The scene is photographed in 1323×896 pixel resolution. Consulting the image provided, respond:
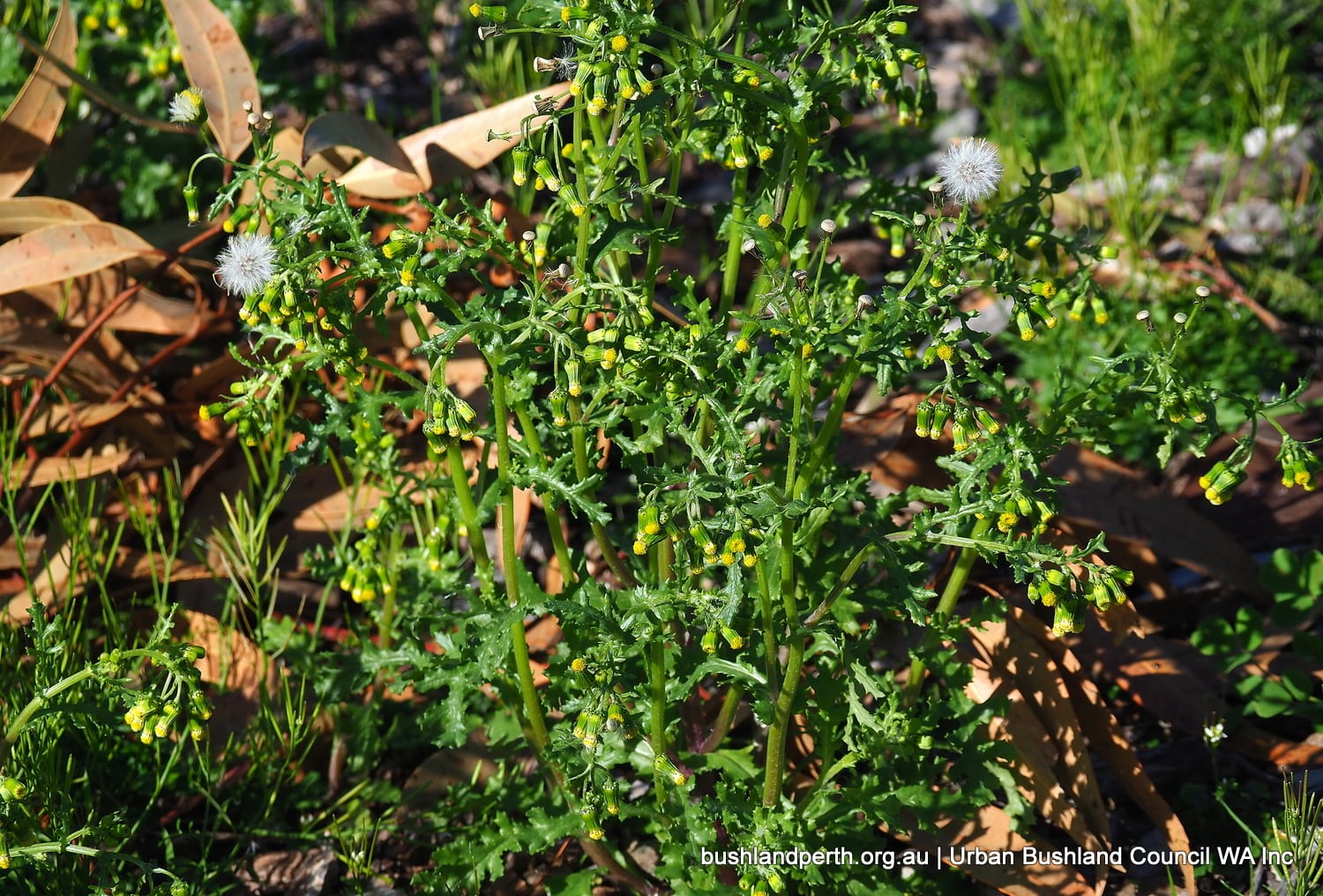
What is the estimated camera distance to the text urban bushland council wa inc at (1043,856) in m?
2.44

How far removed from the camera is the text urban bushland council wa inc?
2.44 m

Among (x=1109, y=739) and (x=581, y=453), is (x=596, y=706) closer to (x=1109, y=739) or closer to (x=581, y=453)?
(x=581, y=453)

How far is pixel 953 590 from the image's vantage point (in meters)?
2.42

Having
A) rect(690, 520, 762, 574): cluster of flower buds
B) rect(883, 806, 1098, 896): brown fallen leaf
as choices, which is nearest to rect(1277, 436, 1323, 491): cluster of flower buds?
rect(690, 520, 762, 574): cluster of flower buds

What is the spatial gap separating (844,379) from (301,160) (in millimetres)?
1748

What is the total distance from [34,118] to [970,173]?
2.90m

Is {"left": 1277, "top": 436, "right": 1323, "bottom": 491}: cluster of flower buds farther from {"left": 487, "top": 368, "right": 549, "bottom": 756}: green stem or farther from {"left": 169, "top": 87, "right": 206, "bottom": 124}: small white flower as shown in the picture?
{"left": 169, "top": 87, "right": 206, "bottom": 124}: small white flower

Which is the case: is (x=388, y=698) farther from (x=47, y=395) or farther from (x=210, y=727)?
(x=47, y=395)

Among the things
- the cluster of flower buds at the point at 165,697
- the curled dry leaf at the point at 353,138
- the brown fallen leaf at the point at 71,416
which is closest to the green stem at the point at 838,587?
the cluster of flower buds at the point at 165,697

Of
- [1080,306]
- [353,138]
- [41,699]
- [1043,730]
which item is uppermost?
[353,138]

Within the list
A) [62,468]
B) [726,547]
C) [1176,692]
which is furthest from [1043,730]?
[62,468]

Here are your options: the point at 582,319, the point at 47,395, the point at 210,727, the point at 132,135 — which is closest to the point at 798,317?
the point at 582,319

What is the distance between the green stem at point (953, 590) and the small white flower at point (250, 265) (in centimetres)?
134

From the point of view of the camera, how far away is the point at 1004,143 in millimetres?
4512
